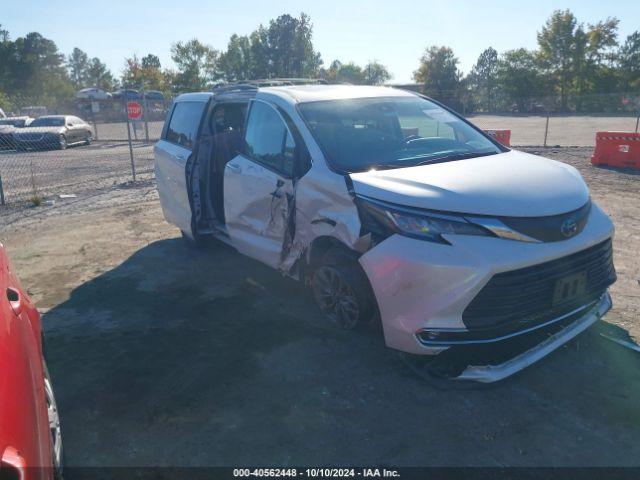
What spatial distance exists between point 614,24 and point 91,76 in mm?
98467

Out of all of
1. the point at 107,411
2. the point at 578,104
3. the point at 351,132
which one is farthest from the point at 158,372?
the point at 578,104

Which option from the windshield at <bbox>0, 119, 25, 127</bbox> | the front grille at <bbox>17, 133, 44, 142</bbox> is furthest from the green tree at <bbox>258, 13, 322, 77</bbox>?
the front grille at <bbox>17, 133, 44, 142</bbox>

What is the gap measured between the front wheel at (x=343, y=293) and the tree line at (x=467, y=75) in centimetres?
3593

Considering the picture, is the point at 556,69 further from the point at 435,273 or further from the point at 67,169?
the point at 435,273

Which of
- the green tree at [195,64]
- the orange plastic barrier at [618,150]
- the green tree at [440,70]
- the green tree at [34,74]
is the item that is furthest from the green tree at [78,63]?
the orange plastic barrier at [618,150]

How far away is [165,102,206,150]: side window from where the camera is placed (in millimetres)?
5749

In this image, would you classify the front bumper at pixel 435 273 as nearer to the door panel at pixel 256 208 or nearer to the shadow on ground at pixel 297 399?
the shadow on ground at pixel 297 399

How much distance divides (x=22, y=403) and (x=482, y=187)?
2.67 metres

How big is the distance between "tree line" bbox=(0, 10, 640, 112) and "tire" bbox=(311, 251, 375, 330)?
35.9m

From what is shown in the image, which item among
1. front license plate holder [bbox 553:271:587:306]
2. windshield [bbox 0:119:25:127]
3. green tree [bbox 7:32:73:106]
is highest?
green tree [bbox 7:32:73:106]

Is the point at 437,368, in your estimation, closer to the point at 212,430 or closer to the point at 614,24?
the point at 212,430

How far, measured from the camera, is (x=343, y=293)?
12.7ft

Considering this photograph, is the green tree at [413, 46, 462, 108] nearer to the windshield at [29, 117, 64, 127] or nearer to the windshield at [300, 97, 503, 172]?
the windshield at [29, 117, 64, 127]

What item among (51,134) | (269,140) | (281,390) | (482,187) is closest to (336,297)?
(281,390)
